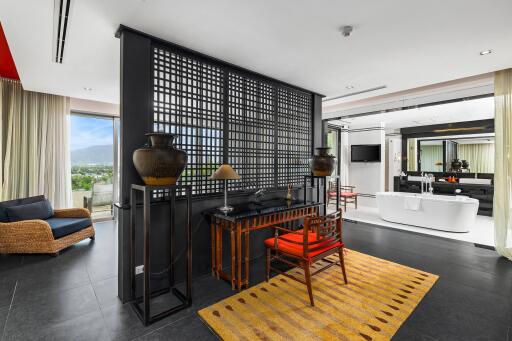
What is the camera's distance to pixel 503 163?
11.6 feet

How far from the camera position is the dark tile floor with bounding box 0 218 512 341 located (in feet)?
6.32

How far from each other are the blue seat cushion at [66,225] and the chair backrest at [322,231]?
137 inches

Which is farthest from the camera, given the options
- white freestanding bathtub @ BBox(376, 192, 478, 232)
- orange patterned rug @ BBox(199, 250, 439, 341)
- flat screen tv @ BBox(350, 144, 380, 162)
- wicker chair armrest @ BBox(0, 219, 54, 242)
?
flat screen tv @ BBox(350, 144, 380, 162)

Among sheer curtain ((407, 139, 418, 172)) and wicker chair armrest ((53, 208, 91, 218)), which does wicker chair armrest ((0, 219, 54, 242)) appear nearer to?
wicker chair armrest ((53, 208, 91, 218))

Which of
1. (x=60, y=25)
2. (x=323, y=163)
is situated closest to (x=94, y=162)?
(x=60, y=25)

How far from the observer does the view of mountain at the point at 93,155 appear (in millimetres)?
5105

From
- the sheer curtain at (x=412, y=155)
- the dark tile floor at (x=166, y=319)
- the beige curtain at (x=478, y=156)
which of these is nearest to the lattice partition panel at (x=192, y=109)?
the dark tile floor at (x=166, y=319)

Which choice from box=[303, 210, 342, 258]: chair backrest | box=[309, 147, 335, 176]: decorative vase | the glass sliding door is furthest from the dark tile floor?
the glass sliding door

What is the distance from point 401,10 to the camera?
2039 millimetres

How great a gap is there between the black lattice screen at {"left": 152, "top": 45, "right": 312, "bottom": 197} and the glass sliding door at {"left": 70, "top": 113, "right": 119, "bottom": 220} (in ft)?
11.6

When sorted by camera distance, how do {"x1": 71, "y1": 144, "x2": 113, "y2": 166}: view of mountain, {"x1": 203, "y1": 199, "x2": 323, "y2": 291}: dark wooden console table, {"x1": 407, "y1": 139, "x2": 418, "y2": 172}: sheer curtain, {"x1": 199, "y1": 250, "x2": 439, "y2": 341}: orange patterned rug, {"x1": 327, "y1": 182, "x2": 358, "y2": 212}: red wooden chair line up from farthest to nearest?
{"x1": 407, "y1": 139, "x2": 418, "y2": 172}: sheer curtain → {"x1": 327, "y1": 182, "x2": 358, "y2": 212}: red wooden chair → {"x1": 71, "y1": 144, "x2": 113, "y2": 166}: view of mountain → {"x1": 203, "y1": 199, "x2": 323, "y2": 291}: dark wooden console table → {"x1": 199, "y1": 250, "x2": 439, "y2": 341}: orange patterned rug

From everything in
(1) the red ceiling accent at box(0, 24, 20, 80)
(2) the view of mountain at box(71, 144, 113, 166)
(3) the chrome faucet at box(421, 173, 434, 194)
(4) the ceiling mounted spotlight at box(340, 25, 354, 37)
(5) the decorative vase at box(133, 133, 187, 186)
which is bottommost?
(3) the chrome faucet at box(421, 173, 434, 194)

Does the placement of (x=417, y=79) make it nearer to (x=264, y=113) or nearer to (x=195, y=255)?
(x=264, y=113)

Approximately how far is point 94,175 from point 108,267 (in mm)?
3018
